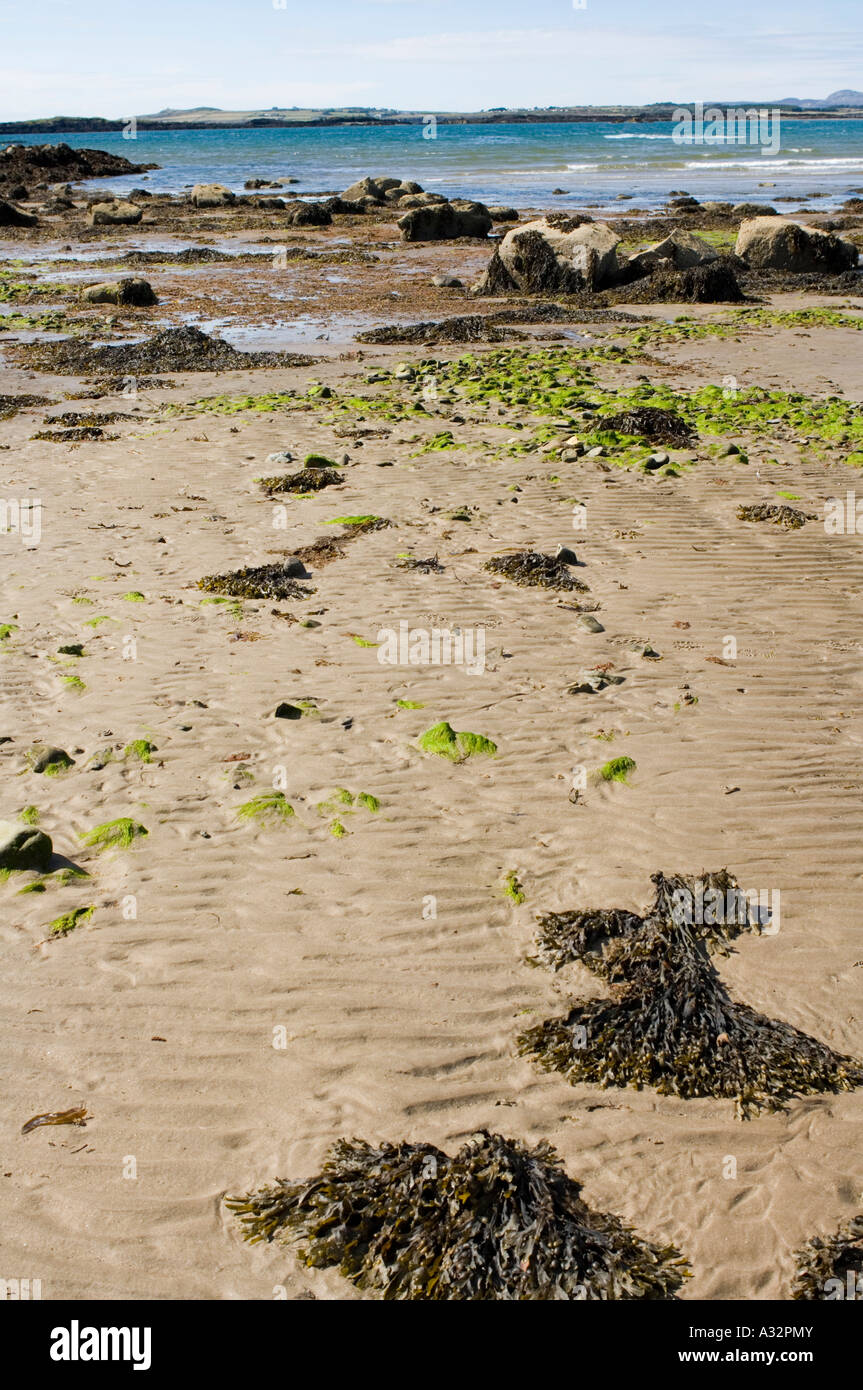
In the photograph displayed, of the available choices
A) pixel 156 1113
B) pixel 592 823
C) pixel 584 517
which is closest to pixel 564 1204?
pixel 156 1113

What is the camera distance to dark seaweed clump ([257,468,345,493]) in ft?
33.1

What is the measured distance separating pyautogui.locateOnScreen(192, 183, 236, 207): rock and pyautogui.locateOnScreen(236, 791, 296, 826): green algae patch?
45.2m

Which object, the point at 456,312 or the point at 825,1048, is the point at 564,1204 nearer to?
the point at 825,1048

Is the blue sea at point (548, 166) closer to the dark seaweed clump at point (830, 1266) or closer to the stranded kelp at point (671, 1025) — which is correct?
the stranded kelp at point (671, 1025)

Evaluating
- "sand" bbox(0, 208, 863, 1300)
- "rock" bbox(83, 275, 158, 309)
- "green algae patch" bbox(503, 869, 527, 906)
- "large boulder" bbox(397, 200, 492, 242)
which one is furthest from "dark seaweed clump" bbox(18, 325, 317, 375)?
"large boulder" bbox(397, 200, 492, 242)

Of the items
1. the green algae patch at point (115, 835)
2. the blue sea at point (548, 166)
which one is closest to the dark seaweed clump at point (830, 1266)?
the green algae patch at point (115, 835)

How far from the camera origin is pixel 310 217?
38.7 m

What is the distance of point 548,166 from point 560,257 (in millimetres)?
53938

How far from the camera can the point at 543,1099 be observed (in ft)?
12.2

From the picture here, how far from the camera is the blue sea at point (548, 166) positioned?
163 feet

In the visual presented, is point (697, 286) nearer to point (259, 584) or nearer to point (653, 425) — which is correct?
point (653, 425)

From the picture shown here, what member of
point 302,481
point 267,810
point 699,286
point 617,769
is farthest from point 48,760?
point 699,286

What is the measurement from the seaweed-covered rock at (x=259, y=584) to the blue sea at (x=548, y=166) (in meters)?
39.7

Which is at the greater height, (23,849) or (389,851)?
(23,849)
